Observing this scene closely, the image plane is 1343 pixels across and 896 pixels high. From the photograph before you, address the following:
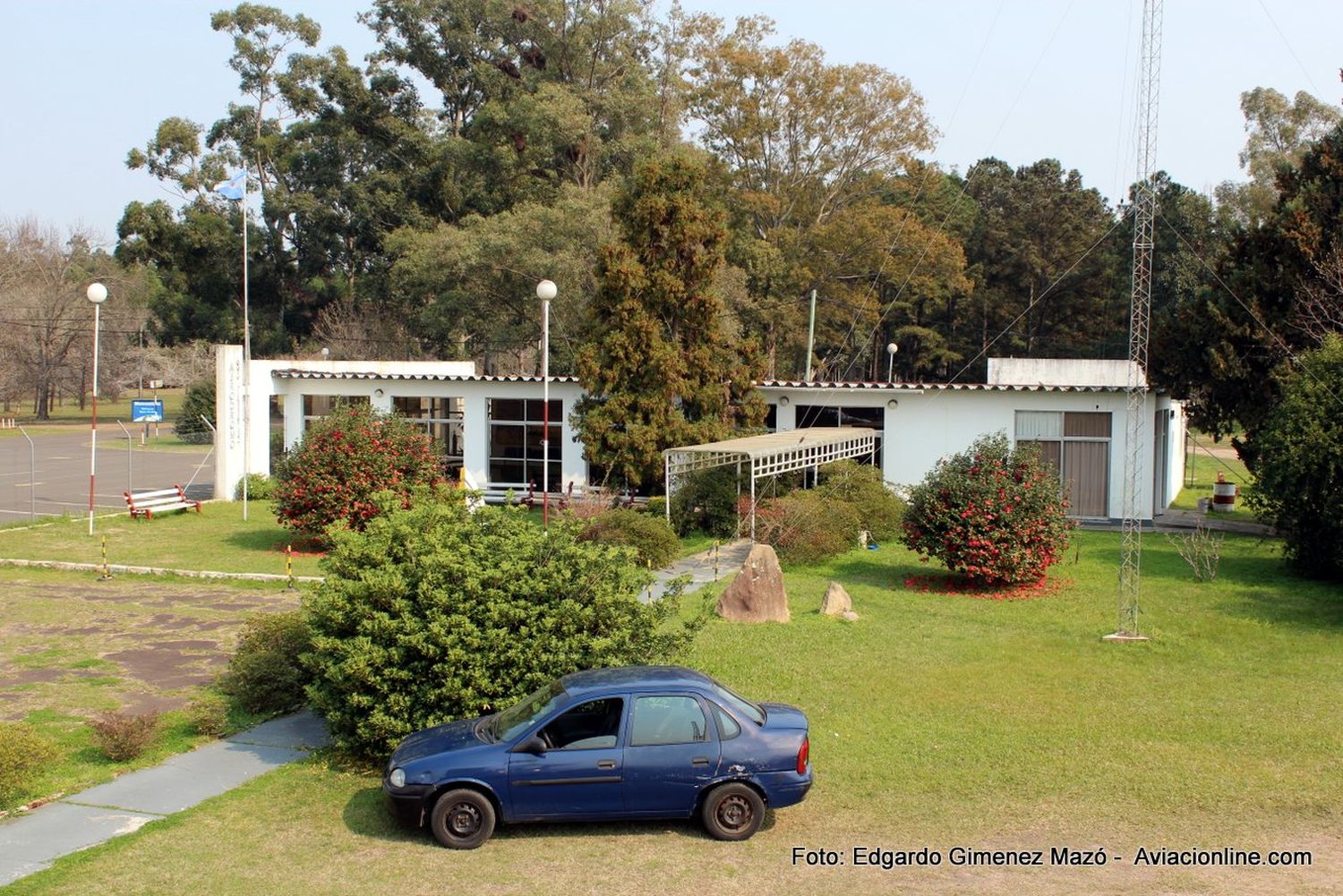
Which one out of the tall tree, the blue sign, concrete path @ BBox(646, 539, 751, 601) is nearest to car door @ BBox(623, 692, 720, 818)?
concrete path @ BBox(646, 539, 751, 601)

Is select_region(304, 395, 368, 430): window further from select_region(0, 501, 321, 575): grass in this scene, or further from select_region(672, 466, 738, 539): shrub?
select_region(672, 466, 738, 539): shrub

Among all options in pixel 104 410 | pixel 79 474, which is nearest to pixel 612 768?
pixel 79 474

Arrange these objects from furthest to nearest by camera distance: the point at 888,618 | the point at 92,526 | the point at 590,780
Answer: the point at 92,526 < the point at 888,618 < the point at 590,780

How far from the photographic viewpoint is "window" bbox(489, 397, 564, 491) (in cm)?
3127

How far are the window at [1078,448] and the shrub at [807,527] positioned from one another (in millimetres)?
7026

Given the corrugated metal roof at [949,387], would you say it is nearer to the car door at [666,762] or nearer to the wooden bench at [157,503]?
the wooden bench at [157,503]

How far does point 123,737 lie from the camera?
10.4 meters

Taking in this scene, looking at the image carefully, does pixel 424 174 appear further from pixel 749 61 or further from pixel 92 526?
pixel 92 526

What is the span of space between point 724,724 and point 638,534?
12.1 meters

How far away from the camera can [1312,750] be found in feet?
35.4

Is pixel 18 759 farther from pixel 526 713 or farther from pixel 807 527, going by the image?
pixel 807 527

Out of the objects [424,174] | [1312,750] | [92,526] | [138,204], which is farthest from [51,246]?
[1312,750]

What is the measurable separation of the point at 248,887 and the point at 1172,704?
30.8ft

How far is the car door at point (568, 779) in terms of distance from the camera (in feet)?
28.2
